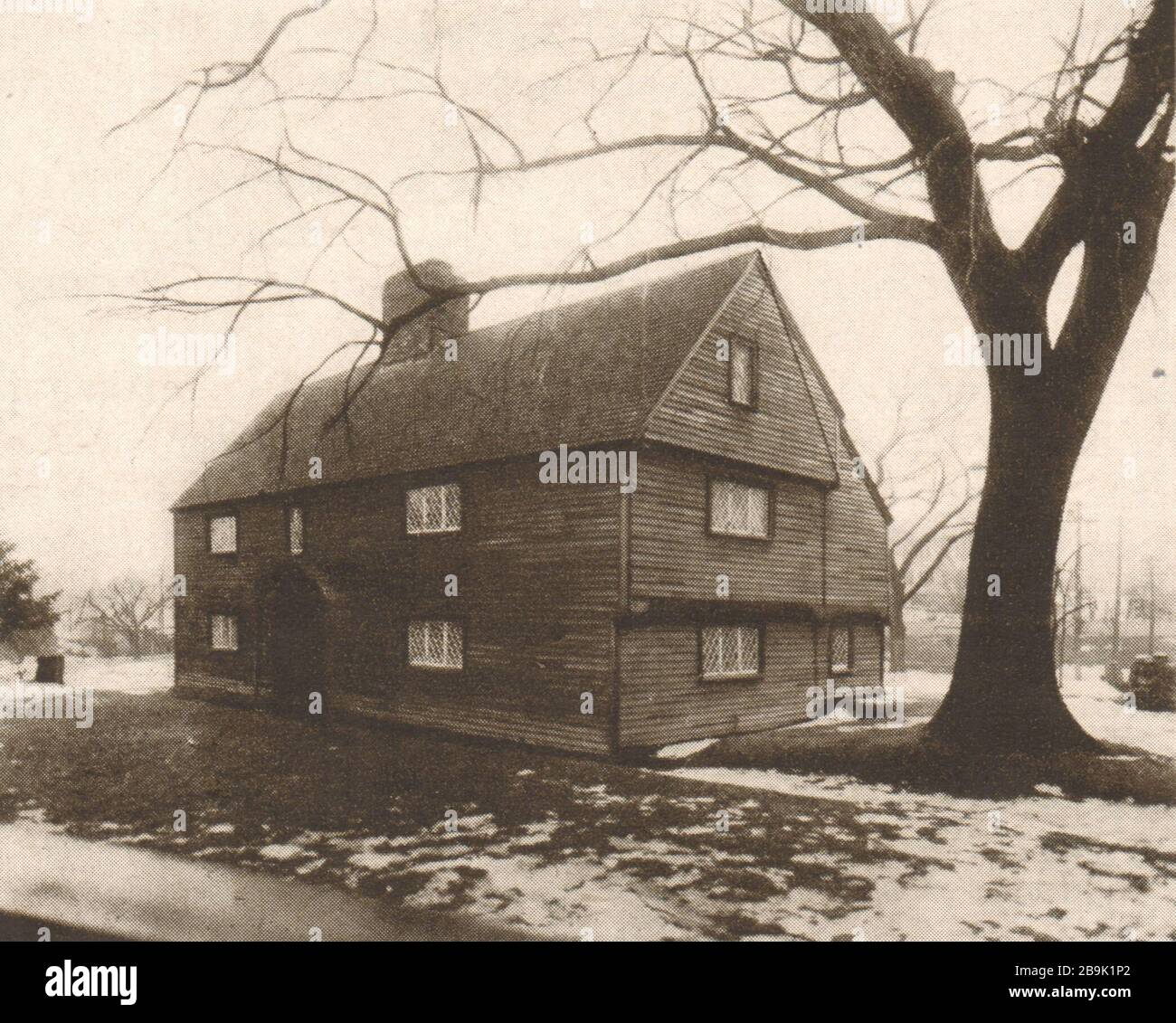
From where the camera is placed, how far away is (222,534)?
27.5 meters

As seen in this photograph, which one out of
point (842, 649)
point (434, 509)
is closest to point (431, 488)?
point (434, 509)

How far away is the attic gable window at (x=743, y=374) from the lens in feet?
60.8

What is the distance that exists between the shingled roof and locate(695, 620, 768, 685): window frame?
4222 millimetres

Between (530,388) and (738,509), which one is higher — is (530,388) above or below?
above

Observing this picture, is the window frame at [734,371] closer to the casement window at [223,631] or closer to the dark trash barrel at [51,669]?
the casement window at [223,631]

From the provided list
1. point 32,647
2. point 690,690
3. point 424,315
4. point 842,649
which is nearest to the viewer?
point 690,690

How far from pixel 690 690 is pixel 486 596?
4.44 metres

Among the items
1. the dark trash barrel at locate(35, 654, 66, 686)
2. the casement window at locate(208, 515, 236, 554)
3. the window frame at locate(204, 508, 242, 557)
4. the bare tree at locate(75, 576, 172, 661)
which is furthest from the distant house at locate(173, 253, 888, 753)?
the bare tree at locate(75, 576, 172, 661)

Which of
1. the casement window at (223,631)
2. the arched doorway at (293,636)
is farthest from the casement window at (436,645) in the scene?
the casement window at (223,631)

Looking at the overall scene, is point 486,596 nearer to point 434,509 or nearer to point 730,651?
point 434,509

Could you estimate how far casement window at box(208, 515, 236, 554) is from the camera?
27.1 metres

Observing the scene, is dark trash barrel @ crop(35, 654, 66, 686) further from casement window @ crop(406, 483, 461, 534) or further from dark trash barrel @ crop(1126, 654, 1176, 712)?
dark trash barrel @ crop(1126, 654, 1176, 712)
